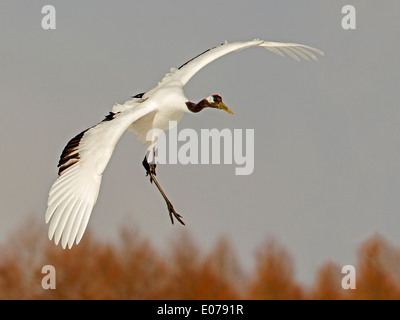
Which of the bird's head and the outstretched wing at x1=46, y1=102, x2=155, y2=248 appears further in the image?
the bird's head

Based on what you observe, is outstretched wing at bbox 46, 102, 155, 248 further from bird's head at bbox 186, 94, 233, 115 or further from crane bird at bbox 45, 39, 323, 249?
bird's head at bbox 186, 94, 233, 115

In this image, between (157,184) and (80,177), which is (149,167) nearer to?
(157,184)

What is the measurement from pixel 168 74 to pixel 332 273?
132 ft

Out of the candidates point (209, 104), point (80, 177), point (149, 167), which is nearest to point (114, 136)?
point (80, 177)

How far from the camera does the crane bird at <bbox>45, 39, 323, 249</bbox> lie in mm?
16219

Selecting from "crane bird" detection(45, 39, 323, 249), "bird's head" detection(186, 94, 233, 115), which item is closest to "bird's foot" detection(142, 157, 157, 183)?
"crane bird" detection(45, 39, 323, 249)

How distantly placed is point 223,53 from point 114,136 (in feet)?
15.6

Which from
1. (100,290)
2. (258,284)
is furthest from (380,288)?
(100,290)

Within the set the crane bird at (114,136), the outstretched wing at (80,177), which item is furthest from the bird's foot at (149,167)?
the outstretched wing at (80,177)

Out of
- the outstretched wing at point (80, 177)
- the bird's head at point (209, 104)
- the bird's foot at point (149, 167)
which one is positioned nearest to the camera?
the outstretched wing at point (80, 177)

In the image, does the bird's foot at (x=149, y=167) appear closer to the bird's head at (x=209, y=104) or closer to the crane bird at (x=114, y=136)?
the crane bird at (x=114, y=136)

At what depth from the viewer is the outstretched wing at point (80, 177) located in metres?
Result: 16.1

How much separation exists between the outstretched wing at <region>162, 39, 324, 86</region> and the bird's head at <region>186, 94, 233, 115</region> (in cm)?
88
